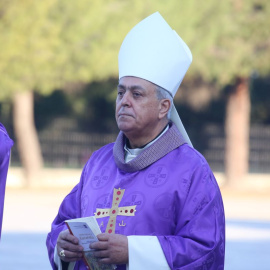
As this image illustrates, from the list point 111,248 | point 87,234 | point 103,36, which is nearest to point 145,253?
point 111,248

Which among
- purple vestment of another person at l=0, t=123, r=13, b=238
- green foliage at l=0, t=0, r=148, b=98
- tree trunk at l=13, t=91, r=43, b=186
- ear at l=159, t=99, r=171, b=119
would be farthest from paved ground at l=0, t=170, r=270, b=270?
ear at l=159, t=99, r=171, b=119

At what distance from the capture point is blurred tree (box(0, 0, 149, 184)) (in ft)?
74.4

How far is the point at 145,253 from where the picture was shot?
4273 millimetres

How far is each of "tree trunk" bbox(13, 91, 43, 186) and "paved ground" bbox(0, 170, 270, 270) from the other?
1246 mm

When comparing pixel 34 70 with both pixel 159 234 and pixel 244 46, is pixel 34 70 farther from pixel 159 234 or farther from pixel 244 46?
pixel 159 234

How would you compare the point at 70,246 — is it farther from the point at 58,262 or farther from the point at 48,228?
the point at 48,228

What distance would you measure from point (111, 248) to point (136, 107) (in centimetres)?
67

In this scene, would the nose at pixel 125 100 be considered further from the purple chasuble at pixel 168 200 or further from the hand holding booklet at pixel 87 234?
the hand holding booklet at pixel 87 234

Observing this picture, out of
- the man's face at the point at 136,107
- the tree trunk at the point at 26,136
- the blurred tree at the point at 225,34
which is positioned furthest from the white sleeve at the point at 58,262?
the tree trunk at the point at 26,136

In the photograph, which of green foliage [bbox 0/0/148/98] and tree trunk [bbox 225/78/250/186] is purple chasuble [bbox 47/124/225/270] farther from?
tree trunk [bbox 225/78/250/186]

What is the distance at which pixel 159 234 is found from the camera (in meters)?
4.36

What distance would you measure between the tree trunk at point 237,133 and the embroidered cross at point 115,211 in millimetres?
22012

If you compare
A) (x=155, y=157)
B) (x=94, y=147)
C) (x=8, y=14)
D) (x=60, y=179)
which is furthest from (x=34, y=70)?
(x=155, y=157)

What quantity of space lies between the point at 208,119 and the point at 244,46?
6398 mm
